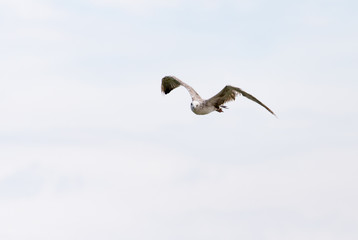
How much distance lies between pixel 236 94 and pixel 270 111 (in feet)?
23.7

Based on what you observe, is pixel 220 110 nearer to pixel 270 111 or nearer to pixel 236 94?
pixel 236 94

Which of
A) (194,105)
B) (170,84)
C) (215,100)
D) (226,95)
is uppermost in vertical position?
(170,84)

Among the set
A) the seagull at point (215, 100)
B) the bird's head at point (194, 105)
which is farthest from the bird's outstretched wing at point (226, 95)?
the bird's head at point (194, 105)

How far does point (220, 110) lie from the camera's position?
54.1m

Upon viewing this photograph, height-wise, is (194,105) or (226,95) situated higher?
(194,105)

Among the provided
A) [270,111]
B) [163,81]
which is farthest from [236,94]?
[163,81]

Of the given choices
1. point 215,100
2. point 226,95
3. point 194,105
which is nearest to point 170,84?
point 194,105

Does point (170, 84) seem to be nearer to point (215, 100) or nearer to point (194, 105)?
point (194, 105)

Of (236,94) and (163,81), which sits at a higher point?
(163,81)

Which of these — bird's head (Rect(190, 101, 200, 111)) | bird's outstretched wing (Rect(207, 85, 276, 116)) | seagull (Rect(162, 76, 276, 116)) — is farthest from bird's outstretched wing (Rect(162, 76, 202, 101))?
bird's outstretched wing (Rect(207, 85, 276, 116))

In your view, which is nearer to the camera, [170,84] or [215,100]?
[215,100]

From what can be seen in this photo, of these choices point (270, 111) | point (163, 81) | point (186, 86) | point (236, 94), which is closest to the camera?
point (270, 111)

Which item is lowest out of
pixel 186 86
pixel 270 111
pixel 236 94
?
pixel 270 111

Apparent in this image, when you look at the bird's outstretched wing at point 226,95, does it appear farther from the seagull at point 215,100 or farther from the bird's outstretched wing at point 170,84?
the bird's outstretched wing at point 170,84
